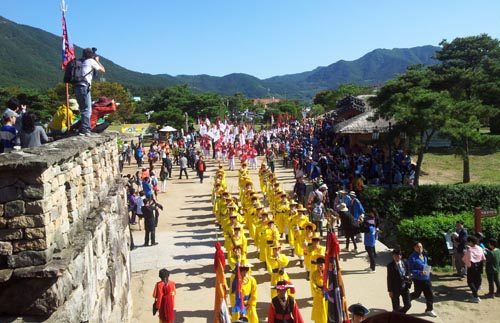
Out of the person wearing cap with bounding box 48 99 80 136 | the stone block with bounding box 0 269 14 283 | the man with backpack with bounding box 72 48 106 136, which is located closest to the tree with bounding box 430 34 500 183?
the man with backpack with bounding box 72 48 106 136

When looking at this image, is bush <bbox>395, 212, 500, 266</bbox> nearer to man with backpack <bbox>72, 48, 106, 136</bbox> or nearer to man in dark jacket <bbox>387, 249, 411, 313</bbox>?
man in dark jacket <bbox>387, 249, 411, 313</bbox>

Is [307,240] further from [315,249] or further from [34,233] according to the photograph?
[34,233]

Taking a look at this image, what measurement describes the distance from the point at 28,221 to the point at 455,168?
27.0 m

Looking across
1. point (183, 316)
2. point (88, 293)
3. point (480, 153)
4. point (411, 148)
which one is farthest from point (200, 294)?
point (480, 153)

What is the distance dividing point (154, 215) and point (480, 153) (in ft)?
79.7

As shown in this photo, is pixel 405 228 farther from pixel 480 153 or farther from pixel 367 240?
pixel 480 153

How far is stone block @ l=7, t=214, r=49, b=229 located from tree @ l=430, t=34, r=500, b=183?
50.5ft

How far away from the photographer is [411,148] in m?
18.9

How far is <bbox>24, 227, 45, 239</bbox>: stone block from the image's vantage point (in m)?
3.49

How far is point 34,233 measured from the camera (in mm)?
3508

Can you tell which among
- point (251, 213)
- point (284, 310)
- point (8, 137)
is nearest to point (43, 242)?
point (8, 137)

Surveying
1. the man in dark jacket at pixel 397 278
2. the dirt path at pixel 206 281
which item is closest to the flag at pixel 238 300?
the dirt path at pixel 206 281

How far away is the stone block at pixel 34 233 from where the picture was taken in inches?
137

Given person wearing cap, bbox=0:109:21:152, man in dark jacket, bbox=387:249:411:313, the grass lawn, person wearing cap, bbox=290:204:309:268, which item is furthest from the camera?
the grass lawn
